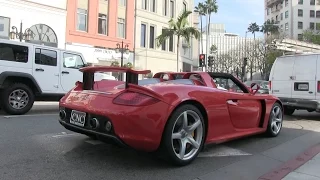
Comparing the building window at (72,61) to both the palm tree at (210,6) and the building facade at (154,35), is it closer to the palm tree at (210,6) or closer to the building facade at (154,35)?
the building facade at (154,35)

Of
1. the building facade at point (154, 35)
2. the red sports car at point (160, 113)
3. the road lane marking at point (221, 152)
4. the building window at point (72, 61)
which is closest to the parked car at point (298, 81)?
the red sports car at point (160, 113)

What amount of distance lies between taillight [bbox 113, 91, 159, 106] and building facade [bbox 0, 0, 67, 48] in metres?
20.1

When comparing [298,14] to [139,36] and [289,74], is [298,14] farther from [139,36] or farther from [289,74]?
[289,74]

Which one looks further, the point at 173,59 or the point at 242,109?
the point at 173,59

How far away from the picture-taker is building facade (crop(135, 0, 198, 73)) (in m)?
Result: 31.3

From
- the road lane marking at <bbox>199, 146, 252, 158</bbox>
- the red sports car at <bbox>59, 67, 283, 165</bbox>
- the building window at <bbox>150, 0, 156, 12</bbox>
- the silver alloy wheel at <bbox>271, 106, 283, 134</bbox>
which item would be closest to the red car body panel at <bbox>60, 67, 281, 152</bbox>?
the red sports car at <bbox>59, 67, 283, 165</bbox>

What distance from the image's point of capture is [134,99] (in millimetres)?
Result: 4102

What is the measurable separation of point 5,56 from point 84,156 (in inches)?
217

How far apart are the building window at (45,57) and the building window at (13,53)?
327 mm

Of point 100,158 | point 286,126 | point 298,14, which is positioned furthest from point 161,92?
point 298,14

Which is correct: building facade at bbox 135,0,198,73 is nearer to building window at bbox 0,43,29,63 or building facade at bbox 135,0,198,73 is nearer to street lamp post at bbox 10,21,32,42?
street lamp post at bbox 10,21,32,42

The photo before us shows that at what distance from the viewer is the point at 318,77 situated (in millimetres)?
9484

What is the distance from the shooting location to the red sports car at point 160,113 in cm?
404

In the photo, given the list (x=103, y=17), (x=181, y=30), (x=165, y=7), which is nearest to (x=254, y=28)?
(x=165, y=7)
